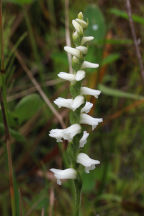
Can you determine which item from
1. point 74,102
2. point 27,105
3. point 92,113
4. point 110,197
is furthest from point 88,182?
point 74,102

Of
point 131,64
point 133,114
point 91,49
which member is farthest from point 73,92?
point 131,64

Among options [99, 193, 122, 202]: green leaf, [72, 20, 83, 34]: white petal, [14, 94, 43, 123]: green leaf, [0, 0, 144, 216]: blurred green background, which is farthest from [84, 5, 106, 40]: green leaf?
[72, 20, 83, 34]: white petal

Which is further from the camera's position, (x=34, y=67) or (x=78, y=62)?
(x=34, y=67)

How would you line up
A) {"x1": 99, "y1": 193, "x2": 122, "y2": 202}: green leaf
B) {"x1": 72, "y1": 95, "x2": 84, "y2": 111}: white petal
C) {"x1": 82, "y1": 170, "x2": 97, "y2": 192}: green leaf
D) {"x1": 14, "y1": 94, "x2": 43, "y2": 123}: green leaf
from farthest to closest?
1. {"x1": 99, "y1": 193, "x2": 122, "y2": 202}: green leaf
2. {"x1": 82, "y1": 170, "x2": 97, "y2": 192}: green leaf
3. {"x1": 14, "y1": 94, "x2": 43, "y2": 123}: green leaf
4. {"x1": 72, "y1": 95, "x2": 84, "y2": 111}: white petal

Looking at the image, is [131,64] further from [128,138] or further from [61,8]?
[61,8]

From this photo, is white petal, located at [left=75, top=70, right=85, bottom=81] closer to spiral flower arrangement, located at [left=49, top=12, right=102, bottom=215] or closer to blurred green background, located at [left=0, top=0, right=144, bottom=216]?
spiral flower arrangement, located at [left=49, top=12, right=102, bottom=215]

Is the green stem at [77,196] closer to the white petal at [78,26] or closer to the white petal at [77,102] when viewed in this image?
the white petal at [77,102]

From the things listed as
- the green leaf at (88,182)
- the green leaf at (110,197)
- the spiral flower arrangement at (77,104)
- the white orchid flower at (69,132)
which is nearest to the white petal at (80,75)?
the spiral flower arrangement at (77,104)
